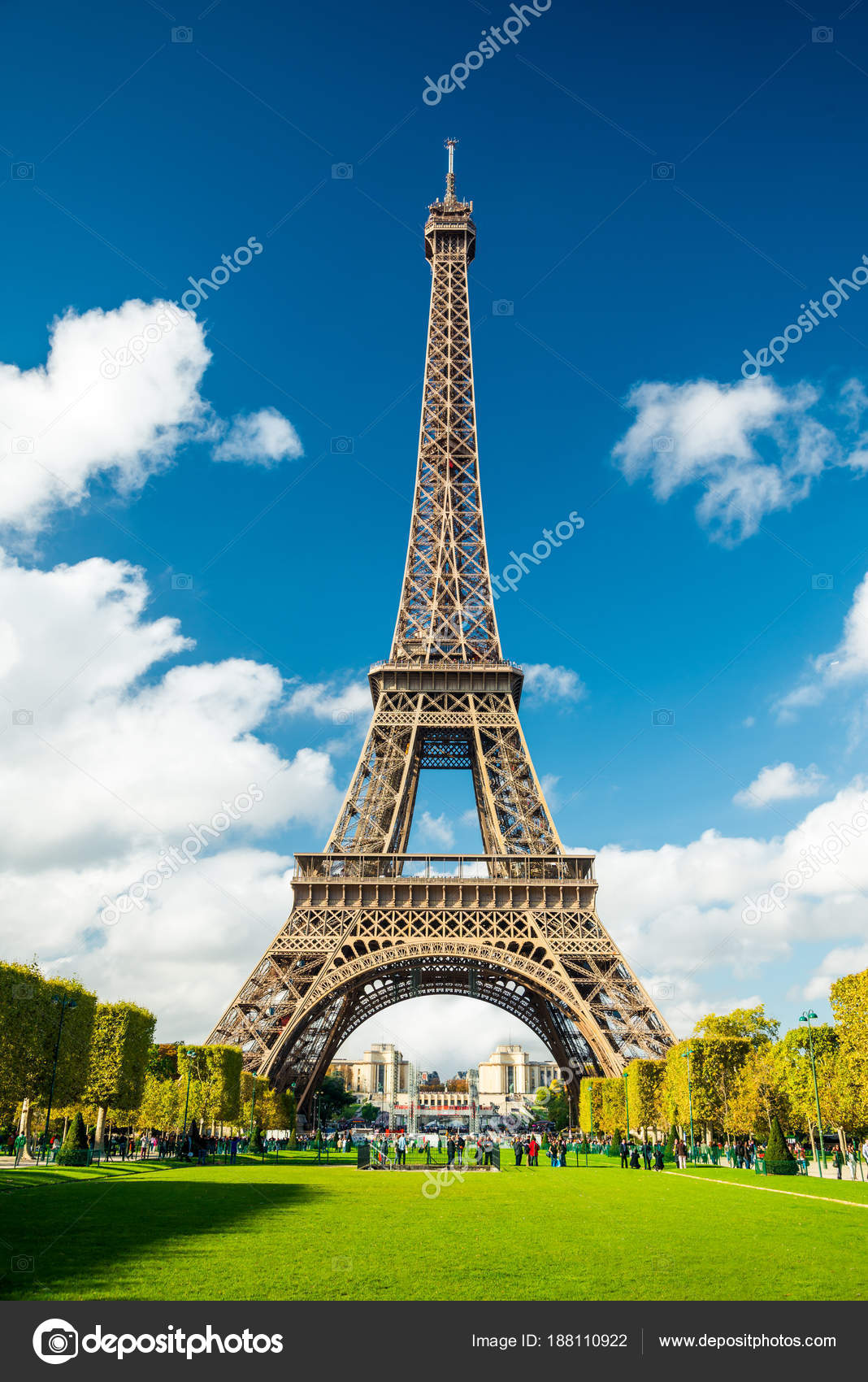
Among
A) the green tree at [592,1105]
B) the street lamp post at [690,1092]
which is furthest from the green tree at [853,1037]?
the green tree at [592,1105]

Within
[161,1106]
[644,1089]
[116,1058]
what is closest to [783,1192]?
[644,1089]

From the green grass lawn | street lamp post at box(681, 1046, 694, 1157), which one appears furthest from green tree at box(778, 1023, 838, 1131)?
the green grass lawn

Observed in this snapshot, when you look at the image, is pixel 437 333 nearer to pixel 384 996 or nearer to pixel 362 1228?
pixel 384 996

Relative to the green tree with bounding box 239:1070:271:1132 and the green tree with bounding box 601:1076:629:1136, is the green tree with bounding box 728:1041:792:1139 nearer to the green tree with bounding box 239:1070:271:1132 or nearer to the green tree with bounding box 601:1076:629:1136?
the green tree with bounding box 601:1076:629:1136

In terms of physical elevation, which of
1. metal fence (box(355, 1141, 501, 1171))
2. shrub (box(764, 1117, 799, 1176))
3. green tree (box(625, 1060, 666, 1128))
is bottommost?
metal fence (box(355, 1141, 501, 1171))

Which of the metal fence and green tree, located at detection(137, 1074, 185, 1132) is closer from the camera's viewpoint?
the metal fence
